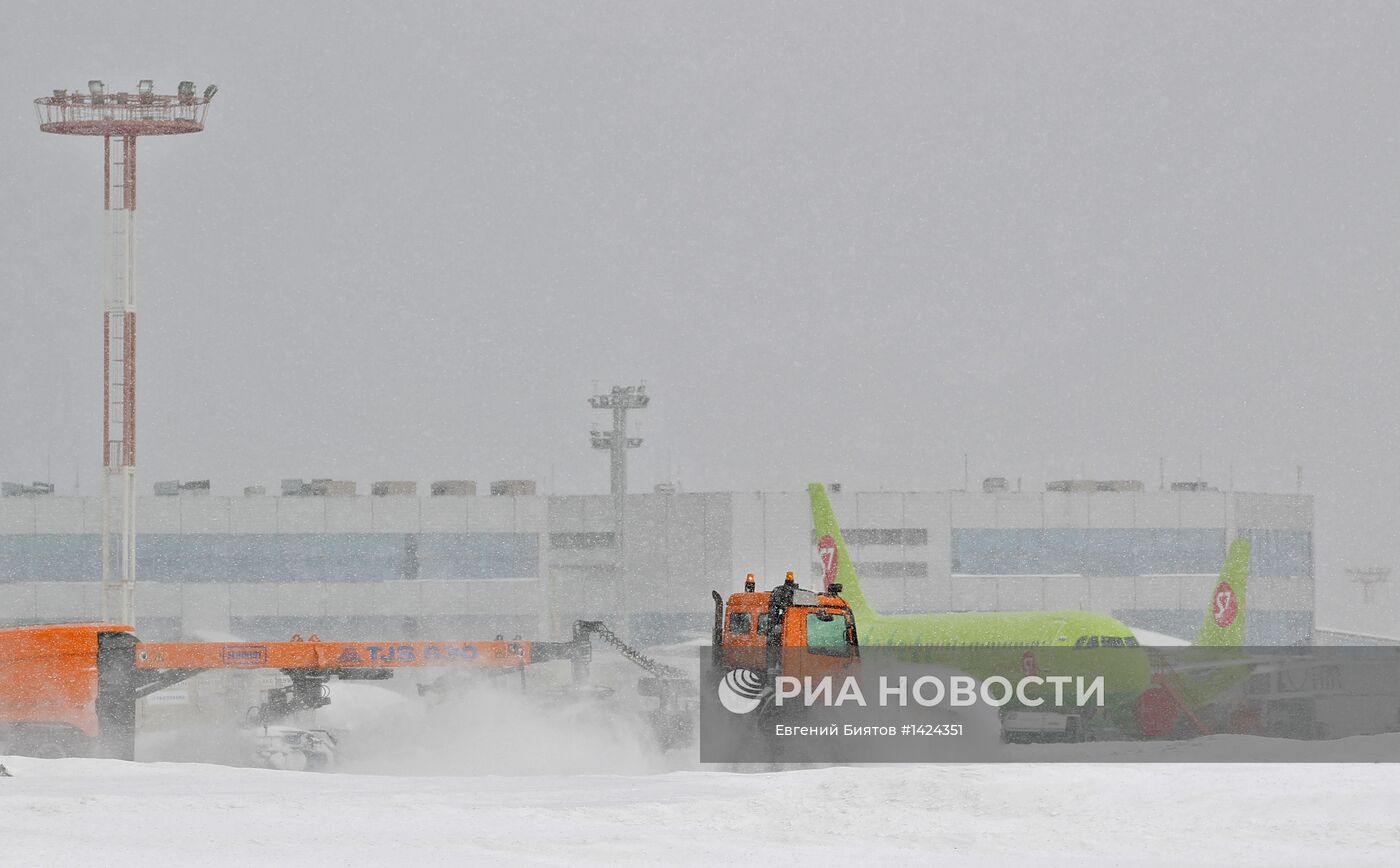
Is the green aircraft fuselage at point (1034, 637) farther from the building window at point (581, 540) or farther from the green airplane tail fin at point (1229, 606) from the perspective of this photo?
the building window at point (581, 540)

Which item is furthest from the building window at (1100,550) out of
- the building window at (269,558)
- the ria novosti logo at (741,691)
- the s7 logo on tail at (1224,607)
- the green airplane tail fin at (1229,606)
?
the ria novosti logo at (741,691)

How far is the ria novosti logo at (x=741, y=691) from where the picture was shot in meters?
27.4

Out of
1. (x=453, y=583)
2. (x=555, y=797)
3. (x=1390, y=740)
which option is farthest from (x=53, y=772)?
(x=453, y=583)

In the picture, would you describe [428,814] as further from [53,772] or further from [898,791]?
[53,772]

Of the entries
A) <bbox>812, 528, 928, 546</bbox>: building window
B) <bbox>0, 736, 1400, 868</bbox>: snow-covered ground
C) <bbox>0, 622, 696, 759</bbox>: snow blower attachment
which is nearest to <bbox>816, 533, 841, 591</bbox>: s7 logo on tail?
<bbox>0, 622, 696, 759</bbox>: snow blower attachment

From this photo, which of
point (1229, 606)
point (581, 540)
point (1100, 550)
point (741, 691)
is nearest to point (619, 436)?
point (581, 540)

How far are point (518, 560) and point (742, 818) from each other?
79.2 metres

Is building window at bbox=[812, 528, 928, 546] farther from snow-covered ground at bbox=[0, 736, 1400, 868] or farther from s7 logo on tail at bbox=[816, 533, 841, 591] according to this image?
snow-covered ground at bbox=[0, 736, 1400, 868]

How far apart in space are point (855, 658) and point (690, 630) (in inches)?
2804

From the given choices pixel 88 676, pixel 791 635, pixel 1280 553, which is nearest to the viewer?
pixel 791 635

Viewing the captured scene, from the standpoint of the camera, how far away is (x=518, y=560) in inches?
3927

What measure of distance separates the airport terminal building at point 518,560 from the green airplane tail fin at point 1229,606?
45063 millimetres

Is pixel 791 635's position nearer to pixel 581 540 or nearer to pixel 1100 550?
pixel 581 540

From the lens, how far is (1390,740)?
26969mm
